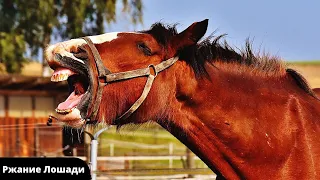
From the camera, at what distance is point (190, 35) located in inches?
130

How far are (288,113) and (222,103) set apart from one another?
39 cm

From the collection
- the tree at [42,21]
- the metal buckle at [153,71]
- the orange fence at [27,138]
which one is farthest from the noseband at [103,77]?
the tree at [42,21]

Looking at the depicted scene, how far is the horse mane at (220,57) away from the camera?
11.1ft

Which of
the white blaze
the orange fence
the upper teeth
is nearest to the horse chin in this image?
the upper teeth

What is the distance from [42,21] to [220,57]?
63.6 feet

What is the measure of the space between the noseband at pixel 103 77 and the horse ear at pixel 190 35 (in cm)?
19

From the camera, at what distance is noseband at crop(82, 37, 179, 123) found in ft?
10.4

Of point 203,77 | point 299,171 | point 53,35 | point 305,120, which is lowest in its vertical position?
point 299,171

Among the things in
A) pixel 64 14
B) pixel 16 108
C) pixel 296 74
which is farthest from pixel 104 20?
pixel 296 74

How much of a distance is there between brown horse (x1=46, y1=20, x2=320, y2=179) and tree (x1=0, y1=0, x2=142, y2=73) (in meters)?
18.8

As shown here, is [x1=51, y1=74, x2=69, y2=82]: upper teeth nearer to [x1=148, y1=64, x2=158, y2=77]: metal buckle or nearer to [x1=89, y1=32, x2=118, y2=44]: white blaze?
[x1=89, y1=32, x2=118, y2=44]: white blaze

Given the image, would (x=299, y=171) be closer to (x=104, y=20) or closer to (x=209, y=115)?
(x=209, y=115)

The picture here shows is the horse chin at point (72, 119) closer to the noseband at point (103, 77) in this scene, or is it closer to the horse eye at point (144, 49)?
the noseband at point (103, 77)

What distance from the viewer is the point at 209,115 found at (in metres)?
3.37
